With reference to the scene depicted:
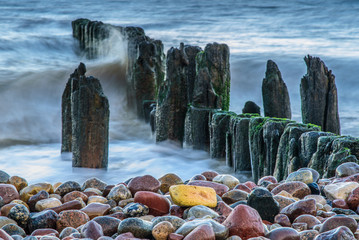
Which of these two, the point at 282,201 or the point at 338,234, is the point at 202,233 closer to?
the point at 338,234

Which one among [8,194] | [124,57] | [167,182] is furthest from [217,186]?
[124,57]

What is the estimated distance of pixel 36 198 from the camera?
363 cm

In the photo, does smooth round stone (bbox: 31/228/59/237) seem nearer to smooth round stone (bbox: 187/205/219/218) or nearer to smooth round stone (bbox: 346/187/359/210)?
smooth round stone (bbox: 187/205/219/218)

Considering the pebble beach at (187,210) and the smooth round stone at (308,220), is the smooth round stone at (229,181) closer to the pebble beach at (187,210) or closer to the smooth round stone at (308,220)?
the pebble beach at (187,210)

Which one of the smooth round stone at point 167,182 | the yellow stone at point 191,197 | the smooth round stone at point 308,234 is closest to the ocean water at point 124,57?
the smooth round stone at point 167,182

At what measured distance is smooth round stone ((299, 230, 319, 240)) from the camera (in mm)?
2611

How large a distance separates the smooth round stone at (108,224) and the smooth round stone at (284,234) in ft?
2.89

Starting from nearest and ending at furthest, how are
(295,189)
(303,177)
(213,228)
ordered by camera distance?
(213,228)
(295,189)
(303,177)

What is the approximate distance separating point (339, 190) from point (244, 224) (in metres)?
1.00

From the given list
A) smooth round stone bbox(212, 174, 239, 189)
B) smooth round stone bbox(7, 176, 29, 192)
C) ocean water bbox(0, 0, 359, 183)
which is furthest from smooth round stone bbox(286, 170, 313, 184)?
ocean water bbox(0, 0, 359, 183)

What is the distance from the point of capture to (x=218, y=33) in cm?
3353

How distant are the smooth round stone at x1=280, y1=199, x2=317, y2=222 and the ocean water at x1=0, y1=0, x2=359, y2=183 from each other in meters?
3.07

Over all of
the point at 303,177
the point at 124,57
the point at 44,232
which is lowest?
the point at 44,232

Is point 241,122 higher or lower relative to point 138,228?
higher
